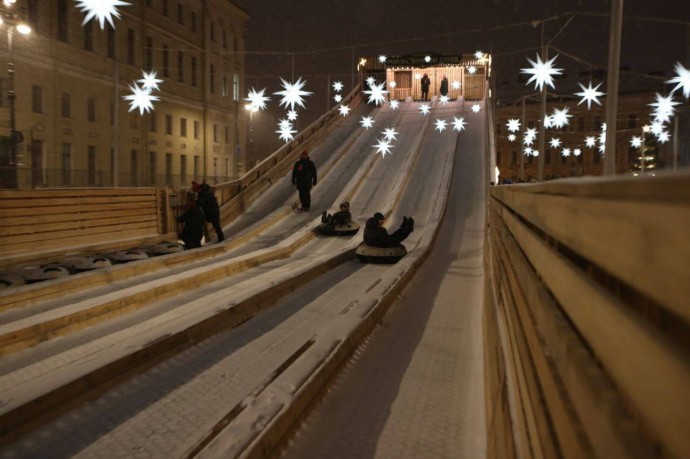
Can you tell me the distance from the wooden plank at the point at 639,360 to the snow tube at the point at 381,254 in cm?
919

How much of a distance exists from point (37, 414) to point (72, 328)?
7.53 feet

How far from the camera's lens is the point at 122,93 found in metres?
35.2

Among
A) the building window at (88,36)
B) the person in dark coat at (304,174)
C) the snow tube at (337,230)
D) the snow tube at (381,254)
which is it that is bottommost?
the snow tube at (381,254)

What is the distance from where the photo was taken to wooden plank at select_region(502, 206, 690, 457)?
72cm

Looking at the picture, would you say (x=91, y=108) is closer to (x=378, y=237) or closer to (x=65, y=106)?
(x=65, y=106)

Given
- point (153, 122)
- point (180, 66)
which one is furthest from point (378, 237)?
point (180, 66)

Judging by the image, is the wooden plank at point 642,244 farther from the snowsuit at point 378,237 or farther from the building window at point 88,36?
the building window at point 88,36

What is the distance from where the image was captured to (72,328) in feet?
18.8

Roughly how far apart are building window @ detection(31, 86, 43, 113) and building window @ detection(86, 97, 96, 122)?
3711mm

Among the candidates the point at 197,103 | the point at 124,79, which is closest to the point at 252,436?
the point at 124,79

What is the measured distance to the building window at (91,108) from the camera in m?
33.1

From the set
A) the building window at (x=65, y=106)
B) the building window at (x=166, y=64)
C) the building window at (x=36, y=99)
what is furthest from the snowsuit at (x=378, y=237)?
the building window at (x=166, y=64)

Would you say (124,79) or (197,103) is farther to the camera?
(197,103)

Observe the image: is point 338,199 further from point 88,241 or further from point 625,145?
point 625,145
